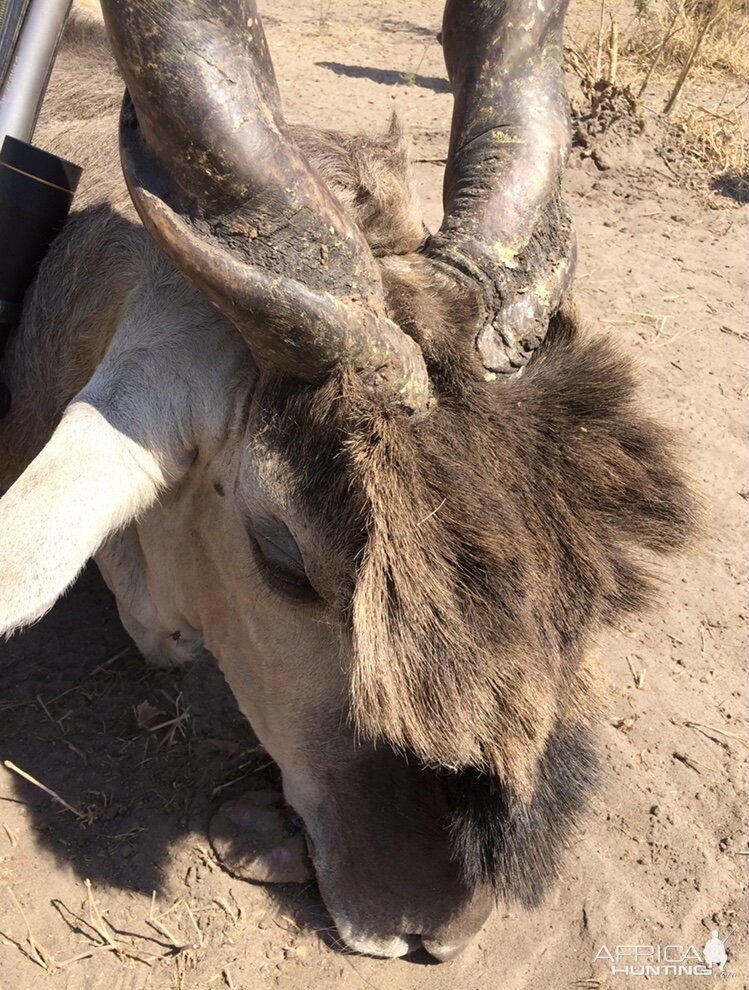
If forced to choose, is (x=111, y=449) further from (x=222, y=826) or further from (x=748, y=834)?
(x=748, y=834)

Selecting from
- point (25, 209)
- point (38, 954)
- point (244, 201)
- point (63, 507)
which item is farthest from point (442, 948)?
point (25, 209)

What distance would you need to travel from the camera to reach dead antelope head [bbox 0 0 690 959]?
2014mm

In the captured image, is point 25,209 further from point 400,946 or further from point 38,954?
point 400,946

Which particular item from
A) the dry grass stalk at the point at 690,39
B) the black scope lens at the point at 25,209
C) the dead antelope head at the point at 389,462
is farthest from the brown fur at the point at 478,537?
the dry grass stalk at the point at 690,39

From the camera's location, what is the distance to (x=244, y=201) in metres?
2.00

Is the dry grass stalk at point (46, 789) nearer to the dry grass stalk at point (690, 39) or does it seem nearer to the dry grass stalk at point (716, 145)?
the dry grass stalk at point (716, 145)

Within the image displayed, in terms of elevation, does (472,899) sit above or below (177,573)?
below

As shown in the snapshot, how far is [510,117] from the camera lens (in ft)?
8.46

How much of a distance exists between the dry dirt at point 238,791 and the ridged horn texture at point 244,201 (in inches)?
40.6

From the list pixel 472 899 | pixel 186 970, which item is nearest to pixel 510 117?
pixel 472 899

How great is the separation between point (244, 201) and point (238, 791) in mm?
2393

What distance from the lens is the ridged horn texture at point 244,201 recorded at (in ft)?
6.29

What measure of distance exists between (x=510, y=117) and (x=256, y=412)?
117 cm

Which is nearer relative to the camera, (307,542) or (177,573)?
(307,542)
